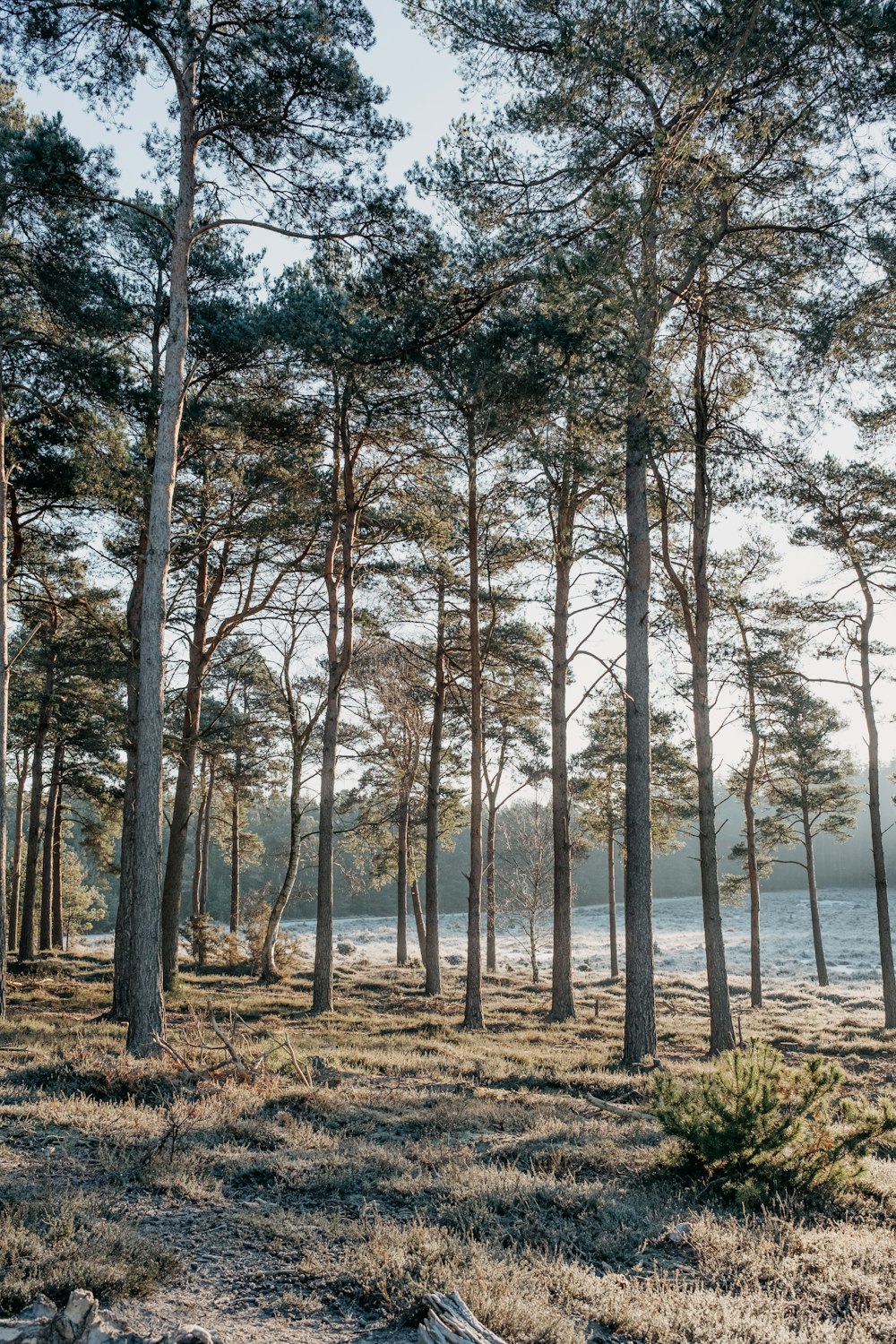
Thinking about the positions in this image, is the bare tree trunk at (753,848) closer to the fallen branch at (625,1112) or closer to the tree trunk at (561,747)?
the tree trunk at (561,747)

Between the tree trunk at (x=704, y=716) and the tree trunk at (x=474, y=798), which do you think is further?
the tree trunk at (x=474, y=798)

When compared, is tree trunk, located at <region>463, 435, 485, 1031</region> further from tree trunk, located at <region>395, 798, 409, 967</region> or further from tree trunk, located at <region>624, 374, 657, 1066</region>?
tree trunk, located at <region>395, 798, 409, 967</region>

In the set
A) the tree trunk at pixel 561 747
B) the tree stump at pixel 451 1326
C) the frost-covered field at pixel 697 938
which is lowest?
the frost-covered field at pixel 697 938

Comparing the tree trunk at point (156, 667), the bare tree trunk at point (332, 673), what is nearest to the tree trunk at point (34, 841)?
the bare tree trunk at point (332, 673)

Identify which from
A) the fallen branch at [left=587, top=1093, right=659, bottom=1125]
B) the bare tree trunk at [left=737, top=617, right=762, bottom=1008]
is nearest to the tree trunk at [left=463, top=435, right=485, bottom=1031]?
the fallen branch at [left=587, top=1093, right=659, bottom=1125]

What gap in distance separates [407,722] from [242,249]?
12935 millimetres

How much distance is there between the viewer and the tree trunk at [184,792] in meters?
16.9

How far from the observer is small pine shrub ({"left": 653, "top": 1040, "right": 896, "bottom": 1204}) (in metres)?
5.44

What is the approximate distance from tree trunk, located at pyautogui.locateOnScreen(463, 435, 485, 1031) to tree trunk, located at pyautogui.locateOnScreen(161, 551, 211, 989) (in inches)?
217

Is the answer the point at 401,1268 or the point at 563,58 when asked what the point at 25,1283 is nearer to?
the point at 401,1268

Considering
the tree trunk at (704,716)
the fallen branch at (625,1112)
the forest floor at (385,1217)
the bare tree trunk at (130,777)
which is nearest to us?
the forest floor at (385,1217)

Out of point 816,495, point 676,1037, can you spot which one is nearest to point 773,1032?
point 676,1037

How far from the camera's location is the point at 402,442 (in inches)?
592

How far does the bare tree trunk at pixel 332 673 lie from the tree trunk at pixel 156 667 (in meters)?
4.89
